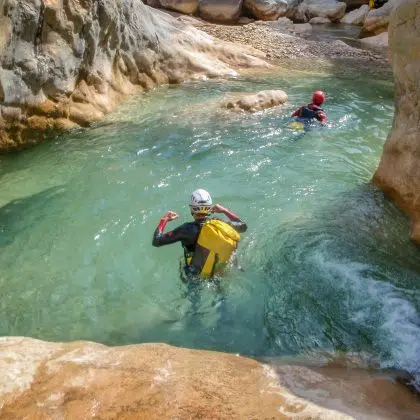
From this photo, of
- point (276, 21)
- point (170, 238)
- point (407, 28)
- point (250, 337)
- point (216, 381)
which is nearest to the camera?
point (216, 381)

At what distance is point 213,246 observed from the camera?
5.25 metres

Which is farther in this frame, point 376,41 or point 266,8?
point 266,8

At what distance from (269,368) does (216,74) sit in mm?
12971

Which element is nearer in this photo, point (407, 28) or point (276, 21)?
point (407, 28)

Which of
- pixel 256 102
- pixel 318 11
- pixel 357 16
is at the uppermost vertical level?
pixel 357 16

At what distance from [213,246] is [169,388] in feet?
6.79

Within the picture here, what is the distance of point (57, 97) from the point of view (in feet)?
34.3

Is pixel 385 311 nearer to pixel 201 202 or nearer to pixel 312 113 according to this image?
pixel 201 202

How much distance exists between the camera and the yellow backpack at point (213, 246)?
5.23 m

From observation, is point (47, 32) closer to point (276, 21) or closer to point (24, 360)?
point (24, 360)

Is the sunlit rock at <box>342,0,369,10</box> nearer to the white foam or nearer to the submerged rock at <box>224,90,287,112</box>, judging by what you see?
the submerged rock at <box>224,90,287,112</box>

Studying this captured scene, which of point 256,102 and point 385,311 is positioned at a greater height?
point 256,102

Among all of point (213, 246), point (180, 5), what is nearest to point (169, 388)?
point (213, 246)

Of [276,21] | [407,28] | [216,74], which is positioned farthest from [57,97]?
[276,21]
